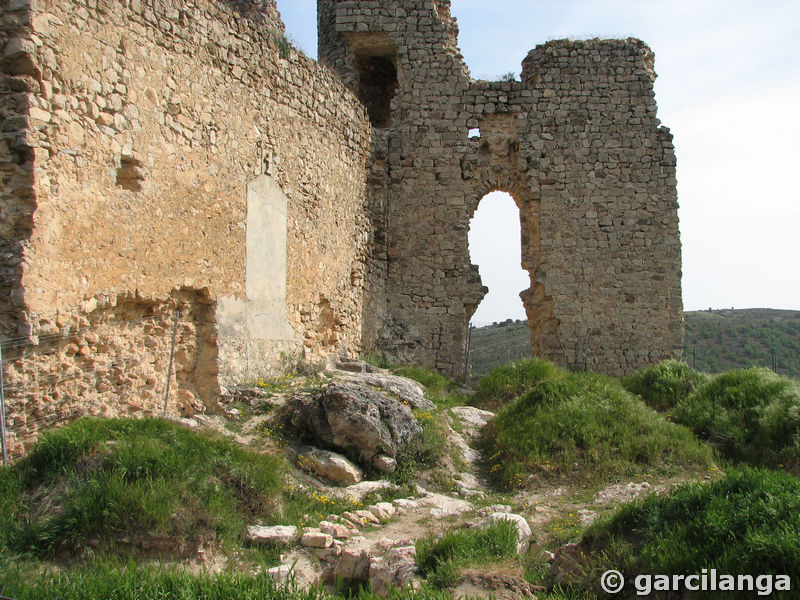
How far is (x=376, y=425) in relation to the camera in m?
6.35

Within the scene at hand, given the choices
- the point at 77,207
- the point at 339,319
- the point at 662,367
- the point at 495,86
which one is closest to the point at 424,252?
the point at 339,319

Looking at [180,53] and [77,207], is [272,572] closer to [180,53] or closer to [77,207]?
[77,207]

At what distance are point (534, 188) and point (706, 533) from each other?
337 inches

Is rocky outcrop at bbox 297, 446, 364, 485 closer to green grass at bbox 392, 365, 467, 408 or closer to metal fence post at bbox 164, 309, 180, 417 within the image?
metal fence post at bbox 164, 309, 180, 417

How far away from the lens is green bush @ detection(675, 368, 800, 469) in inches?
272

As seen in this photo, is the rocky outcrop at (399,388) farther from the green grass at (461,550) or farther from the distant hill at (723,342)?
the distant hill at (723,342)

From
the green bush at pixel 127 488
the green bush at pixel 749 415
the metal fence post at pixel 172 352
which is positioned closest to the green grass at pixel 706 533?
the green bush at pixel 127 488

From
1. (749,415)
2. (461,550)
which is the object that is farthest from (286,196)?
(749,415)

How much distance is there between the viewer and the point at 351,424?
6.28 meters

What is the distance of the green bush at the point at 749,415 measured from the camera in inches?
272

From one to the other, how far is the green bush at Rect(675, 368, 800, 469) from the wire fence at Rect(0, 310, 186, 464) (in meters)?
5.67

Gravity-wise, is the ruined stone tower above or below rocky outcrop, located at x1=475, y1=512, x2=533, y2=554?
above

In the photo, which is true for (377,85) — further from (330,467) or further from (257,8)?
(330,467)

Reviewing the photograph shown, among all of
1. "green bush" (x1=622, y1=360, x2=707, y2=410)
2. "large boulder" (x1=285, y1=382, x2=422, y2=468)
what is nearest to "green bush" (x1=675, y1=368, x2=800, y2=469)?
"green bush" (x1=622, y1=360, x2=707, y2=410)
